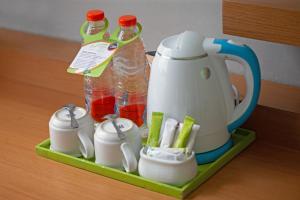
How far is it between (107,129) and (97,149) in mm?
46

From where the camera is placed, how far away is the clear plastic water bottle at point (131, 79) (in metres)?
1.55

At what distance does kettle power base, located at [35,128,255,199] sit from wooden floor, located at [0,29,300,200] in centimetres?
1

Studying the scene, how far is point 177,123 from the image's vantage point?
4.46 ft

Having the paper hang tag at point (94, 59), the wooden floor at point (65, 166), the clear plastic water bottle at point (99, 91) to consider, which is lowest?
the wooden floor at point (65, 166)

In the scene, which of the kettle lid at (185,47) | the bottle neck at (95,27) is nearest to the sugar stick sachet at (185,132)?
the kettle lid at (185,47)

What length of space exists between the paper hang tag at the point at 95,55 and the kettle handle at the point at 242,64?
20 centimetres

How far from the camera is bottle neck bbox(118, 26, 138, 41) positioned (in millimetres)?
1497

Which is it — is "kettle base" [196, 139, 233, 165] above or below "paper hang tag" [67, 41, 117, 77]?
below

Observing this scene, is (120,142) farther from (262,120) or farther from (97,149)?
(262,120)

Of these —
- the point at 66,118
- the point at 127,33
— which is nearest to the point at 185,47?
the point at 127,33

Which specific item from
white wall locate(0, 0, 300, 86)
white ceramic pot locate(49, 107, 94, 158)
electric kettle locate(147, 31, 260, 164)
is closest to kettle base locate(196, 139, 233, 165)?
electric kettle locate(147, 31, 260, 164)

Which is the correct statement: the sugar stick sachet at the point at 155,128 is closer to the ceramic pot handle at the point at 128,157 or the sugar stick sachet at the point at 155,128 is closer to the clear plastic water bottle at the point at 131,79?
the ceramic pot handle at the point at 128,157

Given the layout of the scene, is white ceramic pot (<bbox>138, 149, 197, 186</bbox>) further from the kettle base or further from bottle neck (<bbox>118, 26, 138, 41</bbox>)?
bottle neck (<bbox>118, 26, 138, 41</bbox>)

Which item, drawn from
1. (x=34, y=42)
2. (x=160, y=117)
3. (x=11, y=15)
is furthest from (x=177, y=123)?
(x=11, y=15)
